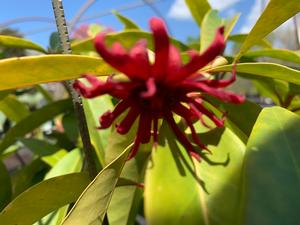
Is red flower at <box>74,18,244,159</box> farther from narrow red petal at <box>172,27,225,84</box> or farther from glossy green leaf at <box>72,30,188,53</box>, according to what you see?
glossy green leaf at <box>72,30,188,53</box>

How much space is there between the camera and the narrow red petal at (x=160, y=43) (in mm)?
307

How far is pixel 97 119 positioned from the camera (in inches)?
27.9

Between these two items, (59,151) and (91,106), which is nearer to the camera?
(91,106)

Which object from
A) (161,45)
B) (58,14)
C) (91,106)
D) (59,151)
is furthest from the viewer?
(59,151)

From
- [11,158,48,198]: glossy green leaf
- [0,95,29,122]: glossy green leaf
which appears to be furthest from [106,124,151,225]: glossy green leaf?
[0,95,29,122]: glossy green leaf

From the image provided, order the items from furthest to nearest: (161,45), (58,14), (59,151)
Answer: (59,151), (58,14), (161,45)

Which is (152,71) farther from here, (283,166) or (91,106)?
(91,106)

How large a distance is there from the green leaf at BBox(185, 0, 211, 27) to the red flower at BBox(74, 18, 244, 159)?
54cm

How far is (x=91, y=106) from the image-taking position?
2.39 feet

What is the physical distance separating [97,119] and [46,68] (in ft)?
1.10

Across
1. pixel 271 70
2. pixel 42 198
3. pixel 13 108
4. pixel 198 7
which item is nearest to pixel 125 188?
pixel 42 198

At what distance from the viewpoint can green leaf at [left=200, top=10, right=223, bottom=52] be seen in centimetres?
55

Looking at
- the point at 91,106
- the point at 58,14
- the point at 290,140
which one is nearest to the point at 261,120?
the point at 290,140

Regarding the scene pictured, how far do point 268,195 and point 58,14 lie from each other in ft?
0.92
